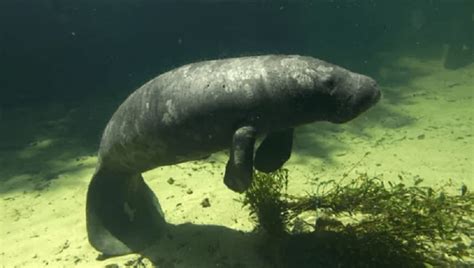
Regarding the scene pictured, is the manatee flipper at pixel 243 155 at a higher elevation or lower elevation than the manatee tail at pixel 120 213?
higher

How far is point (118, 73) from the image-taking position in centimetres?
1880

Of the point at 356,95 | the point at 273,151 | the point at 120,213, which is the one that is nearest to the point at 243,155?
the point at 273,151

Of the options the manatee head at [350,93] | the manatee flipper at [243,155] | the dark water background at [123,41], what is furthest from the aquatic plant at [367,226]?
the dark water background at [123,41]

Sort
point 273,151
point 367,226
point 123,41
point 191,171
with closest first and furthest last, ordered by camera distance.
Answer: point 367,226 → point 273,151 → point 191,171 → point 123,41

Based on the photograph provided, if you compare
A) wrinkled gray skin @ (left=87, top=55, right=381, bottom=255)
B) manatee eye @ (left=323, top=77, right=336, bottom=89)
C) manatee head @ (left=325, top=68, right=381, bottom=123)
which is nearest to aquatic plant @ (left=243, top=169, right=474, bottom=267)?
wrinkled gray skin @ (left=87, top=55, right=381, bottom=255)

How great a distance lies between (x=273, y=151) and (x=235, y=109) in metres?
0.72

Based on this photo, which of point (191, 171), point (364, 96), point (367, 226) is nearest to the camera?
point (364, 96)

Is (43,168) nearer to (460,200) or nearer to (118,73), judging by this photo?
(460,200)

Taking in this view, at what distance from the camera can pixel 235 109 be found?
156 inches

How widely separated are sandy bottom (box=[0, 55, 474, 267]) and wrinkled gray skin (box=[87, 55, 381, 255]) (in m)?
0.97

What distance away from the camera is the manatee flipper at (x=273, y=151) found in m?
4.40

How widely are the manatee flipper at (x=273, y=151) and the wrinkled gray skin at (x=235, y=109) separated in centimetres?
1

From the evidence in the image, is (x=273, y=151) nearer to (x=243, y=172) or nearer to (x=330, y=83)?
(x=243, y=172)

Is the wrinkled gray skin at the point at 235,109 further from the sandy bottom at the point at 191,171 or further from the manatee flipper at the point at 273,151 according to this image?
the sandy bottom at the point at 191,171
